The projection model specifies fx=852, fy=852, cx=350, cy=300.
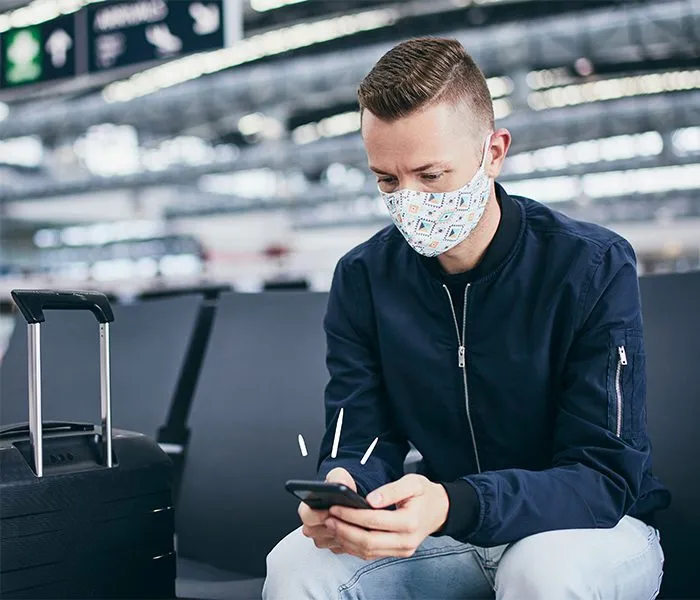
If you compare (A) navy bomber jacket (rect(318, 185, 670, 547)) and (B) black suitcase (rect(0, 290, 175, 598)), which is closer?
(A) navy bomber jacket (rect(318, 185, 670, 547))

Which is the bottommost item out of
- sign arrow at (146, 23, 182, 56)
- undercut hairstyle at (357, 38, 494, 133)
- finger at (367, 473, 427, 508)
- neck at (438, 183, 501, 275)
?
finger at (367, 473, 427, 508)

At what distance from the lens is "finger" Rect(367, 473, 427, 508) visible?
1093 mm

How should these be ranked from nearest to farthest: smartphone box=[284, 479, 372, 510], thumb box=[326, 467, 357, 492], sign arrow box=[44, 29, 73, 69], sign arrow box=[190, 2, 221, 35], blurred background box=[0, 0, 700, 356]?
smartphone box=[284, 479, 372, 510], thumb box=[326, 467, 357, 492], sign arrow box=[190, 2, 221, 35], sign arrow box=[44, 29, 73, 69], blurred background box=[0, 0, 700, 356]

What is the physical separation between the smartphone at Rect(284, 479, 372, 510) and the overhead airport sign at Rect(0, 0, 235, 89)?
375cm

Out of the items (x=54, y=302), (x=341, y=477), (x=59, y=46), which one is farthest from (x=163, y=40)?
(x=341, y=477)

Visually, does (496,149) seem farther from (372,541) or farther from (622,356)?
(372,541)

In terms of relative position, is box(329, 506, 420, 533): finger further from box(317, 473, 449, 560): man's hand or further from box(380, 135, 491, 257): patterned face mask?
box(380, 135, 491, 257): patterned face mask

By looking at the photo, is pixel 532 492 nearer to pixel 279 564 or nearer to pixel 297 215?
pixel 279 564

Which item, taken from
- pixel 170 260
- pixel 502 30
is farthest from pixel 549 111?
pixel 170 260

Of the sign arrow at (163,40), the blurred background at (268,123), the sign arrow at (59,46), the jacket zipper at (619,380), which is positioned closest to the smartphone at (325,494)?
the jacket zipper at (619,380)

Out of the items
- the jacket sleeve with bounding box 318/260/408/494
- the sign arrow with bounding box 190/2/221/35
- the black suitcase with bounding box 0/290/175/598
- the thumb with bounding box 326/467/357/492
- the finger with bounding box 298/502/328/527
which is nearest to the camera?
the finger with bounding box 298/502/328/527

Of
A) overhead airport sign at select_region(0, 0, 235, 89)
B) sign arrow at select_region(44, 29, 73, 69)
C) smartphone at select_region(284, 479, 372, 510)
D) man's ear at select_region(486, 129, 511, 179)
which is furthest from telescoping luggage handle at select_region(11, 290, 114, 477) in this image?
sign arrow at select_region(44, 29, 73, 69)

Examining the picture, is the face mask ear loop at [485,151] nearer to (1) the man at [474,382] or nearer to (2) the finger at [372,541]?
(1) the man at [474,382]

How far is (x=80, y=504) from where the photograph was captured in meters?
1.44
